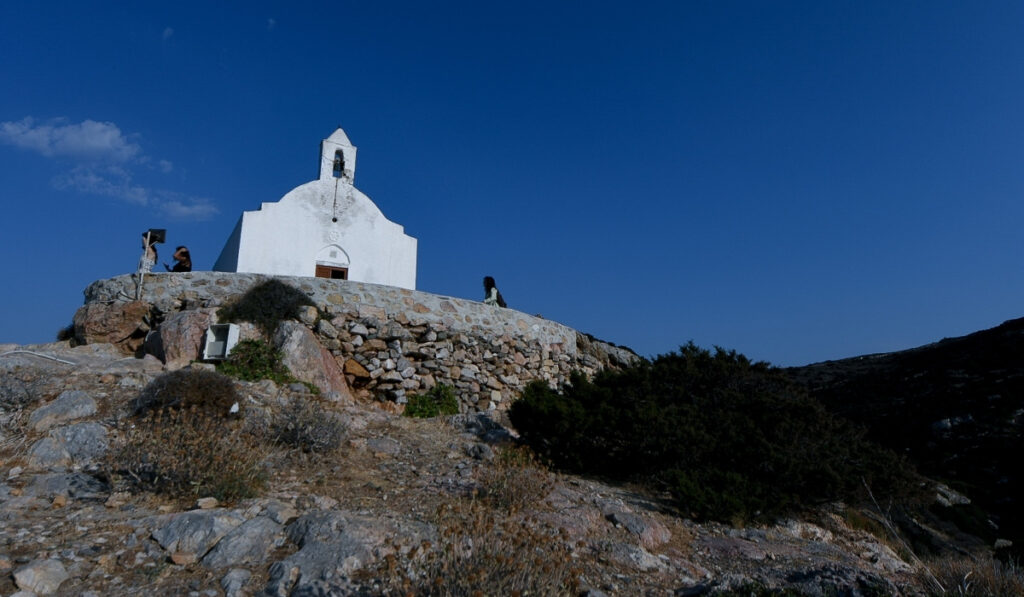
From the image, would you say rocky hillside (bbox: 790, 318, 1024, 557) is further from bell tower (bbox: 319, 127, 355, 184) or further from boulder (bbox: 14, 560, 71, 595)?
bell tower (bbox: 319, 127, 355, 184)

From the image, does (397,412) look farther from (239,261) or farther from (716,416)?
(239,261)

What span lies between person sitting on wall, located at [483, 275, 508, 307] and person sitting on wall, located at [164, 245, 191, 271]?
6565 mm

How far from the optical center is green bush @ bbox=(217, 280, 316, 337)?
10.5 m

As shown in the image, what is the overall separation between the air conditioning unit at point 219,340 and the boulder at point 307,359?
2.14 ft

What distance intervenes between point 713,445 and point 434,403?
5.51 meters

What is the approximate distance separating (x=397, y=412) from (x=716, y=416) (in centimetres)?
549

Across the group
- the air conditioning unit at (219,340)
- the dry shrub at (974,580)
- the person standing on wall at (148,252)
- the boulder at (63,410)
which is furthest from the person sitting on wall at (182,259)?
the dry shrub at (974,580)

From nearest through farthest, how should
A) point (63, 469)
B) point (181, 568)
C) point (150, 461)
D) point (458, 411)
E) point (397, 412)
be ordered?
point (181, 568) → point (150, 461) → point (63, 469) → point (397, 412) → point (458, 411)

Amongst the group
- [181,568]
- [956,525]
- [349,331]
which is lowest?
[956,525]

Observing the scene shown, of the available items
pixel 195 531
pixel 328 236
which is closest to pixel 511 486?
pixel 195 531

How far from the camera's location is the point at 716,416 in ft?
27.6

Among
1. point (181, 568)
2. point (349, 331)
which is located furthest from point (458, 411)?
point (181, 568)

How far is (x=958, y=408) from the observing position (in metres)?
14.3

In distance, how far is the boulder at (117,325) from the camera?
1066 centimetres
